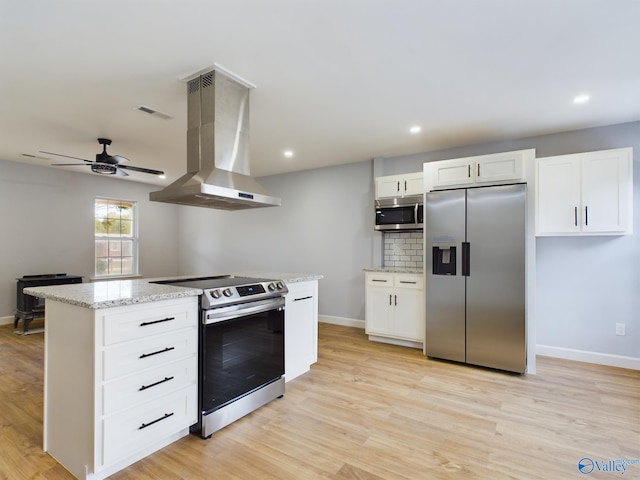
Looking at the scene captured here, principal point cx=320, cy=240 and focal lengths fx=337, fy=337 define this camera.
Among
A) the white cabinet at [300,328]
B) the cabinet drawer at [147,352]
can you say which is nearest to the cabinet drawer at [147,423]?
the cabinet drawer at [147,352]

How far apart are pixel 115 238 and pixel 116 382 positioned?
225 inches

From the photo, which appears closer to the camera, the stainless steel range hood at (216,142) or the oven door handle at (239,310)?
the oven door handle at (239,310)

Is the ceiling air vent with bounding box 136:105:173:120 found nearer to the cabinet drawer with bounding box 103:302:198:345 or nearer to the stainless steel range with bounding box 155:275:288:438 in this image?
the stainless steel range with bounding box 155:275:288:438

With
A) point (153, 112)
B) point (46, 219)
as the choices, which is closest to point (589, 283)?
point (153, 112)

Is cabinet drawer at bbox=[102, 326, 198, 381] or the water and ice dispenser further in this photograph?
the water and ice dispenser

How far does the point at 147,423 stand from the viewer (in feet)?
6.40

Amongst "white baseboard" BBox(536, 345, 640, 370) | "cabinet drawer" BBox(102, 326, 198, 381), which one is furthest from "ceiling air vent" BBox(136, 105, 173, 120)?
"white baseboard" BBox(536, 345, 640, 370)

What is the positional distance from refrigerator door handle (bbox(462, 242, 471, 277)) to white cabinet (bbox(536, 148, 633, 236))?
0.77 meters

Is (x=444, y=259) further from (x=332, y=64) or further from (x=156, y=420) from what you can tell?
(x=156, y=420)

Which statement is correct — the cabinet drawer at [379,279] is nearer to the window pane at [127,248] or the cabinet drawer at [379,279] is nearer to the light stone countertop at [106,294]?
the light stone countertop at [106,294]

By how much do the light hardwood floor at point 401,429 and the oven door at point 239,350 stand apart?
24 centimetres

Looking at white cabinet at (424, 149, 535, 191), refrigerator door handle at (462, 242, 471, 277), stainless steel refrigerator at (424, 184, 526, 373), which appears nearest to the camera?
stainless steel refrigerator at (424, 184, 526, 373)

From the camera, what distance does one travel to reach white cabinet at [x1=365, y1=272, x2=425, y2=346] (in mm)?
4066

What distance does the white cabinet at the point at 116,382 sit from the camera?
5.77 ft
